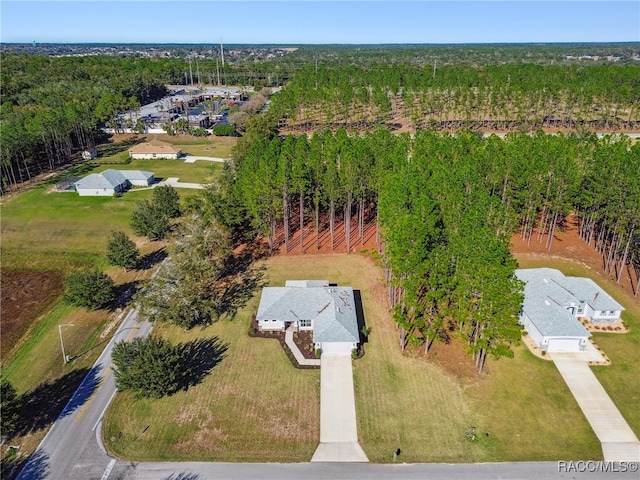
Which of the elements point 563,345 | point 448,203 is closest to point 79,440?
point 448,203

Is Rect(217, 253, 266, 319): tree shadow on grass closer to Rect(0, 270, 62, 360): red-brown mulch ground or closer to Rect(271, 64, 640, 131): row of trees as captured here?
Rect(0, 270, 62, 360): red-brown mulch ground

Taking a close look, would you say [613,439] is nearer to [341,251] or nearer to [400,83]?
[341,251]

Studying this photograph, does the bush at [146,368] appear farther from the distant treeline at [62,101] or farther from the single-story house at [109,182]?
the distant treeline at [62,101]

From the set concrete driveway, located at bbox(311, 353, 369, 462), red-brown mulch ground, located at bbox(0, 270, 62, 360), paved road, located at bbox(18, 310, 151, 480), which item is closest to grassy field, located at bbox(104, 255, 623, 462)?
concrete driveway, located at bbox(311, 353, 369, 462)

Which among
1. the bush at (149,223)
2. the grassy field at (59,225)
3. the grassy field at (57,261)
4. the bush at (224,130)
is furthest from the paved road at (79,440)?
the bush at (224,130)

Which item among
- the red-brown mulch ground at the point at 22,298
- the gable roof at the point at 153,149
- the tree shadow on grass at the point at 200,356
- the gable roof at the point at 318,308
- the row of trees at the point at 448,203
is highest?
the row of trees at the point at 448,203

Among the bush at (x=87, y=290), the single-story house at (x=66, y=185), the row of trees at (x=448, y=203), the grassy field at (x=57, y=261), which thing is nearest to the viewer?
the row of trees at (x=448, y=203)

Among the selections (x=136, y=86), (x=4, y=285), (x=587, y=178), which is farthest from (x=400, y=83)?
(x=4, y=285)
